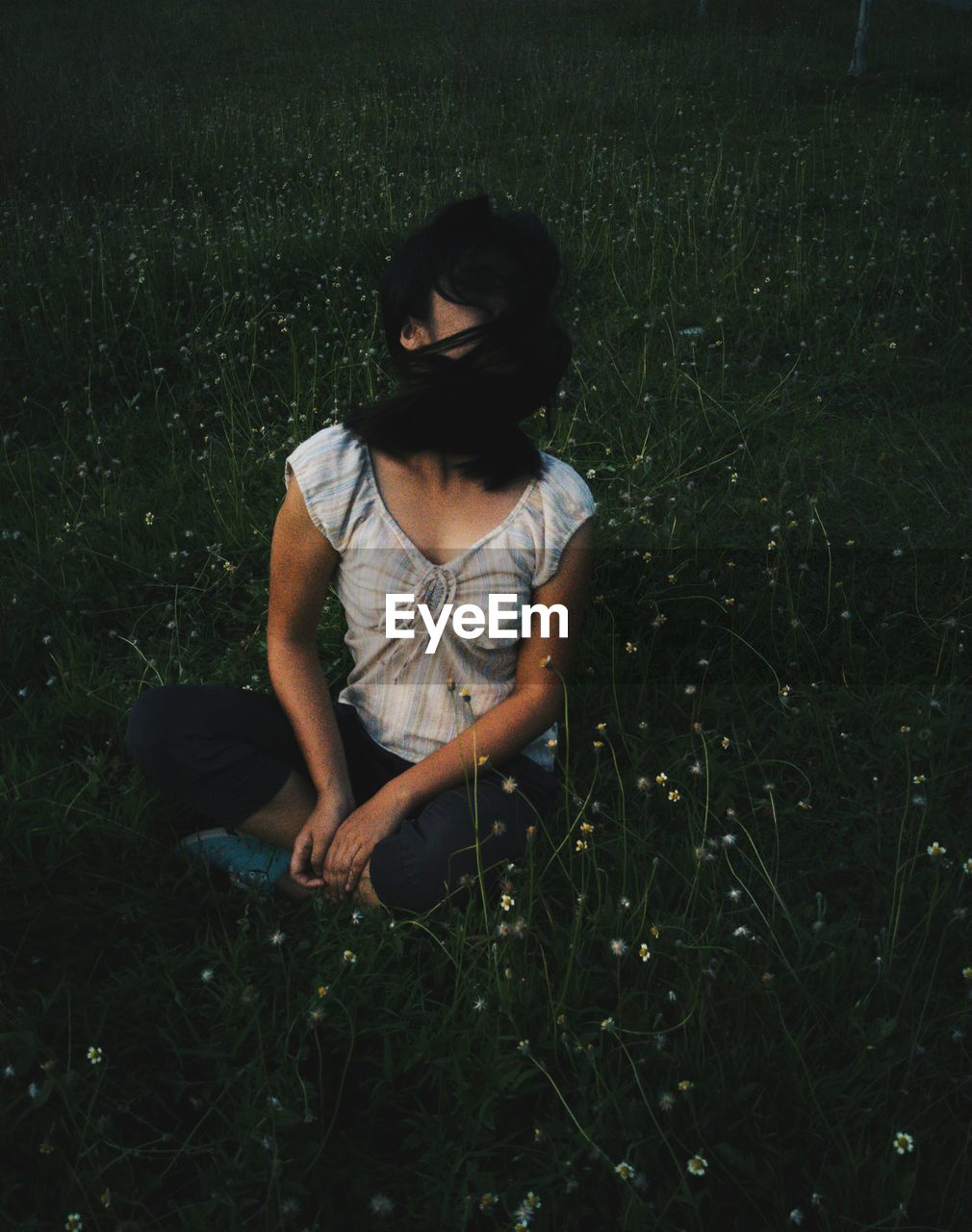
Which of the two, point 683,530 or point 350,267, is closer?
point 683,530

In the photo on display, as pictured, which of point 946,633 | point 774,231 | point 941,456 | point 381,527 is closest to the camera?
point 381,527

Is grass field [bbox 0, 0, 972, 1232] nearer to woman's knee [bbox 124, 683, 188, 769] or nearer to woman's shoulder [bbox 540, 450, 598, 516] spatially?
woman's knee [bbox 124, 683, 188, 769]

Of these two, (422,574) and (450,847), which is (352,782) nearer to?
(450,847)

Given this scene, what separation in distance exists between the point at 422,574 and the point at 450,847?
707 millimetres

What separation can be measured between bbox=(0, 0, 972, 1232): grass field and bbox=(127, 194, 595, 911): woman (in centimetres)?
17

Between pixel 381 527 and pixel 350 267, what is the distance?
3.82m

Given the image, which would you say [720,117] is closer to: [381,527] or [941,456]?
[941,456]

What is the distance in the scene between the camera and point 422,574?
8.51 ft

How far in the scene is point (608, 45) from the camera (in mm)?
13195

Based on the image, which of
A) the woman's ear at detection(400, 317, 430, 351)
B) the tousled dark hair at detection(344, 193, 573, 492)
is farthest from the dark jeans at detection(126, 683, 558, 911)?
the woman's ear at detection(400, 317, 430, 351)

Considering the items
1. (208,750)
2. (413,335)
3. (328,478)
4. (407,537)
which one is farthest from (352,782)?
(413,335)

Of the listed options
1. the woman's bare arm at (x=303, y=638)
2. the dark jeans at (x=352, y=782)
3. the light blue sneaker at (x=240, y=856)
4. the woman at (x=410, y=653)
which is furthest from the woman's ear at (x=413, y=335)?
the light blue sneaker at (x=240, y=856)

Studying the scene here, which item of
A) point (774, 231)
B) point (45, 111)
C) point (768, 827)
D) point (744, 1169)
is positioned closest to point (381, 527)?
point (768, 827)

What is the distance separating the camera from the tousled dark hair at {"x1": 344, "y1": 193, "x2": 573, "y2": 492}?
2.32m
